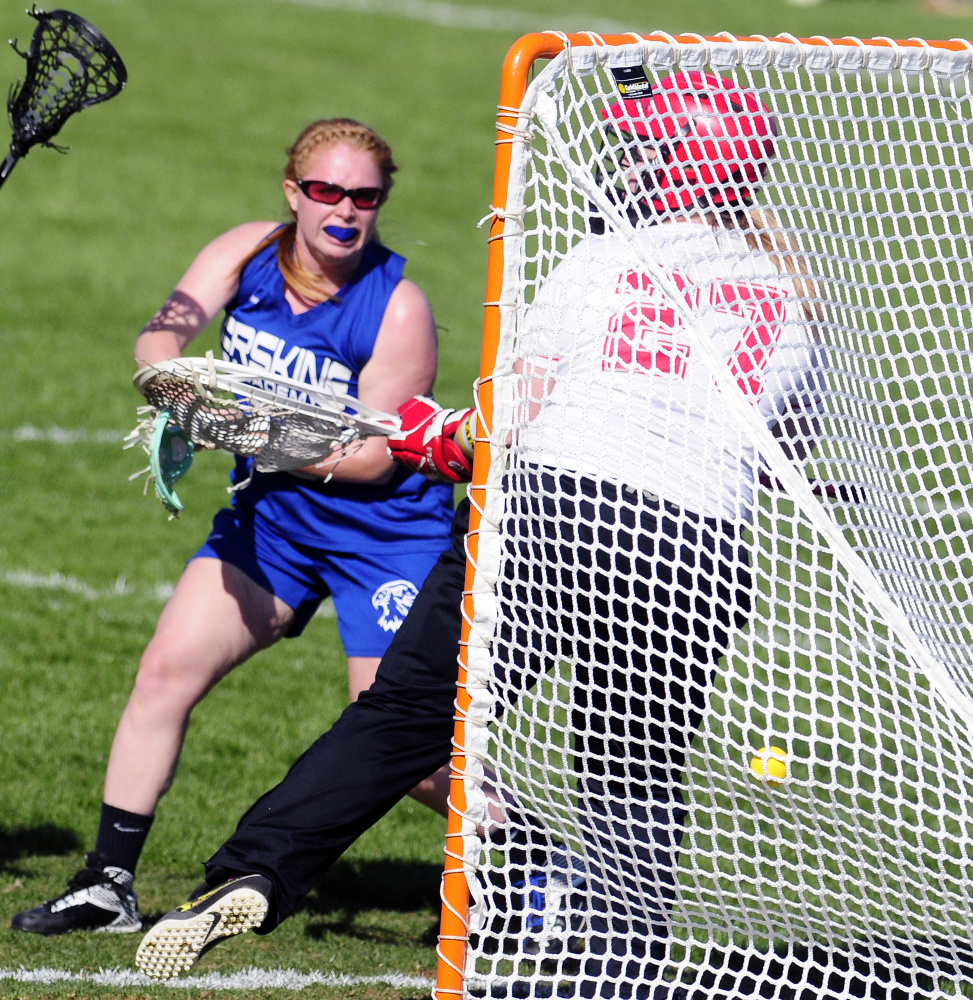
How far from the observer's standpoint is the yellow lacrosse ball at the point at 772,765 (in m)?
3.33

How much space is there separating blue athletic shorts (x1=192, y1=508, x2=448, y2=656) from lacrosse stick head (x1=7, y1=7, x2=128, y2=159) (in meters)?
1.28

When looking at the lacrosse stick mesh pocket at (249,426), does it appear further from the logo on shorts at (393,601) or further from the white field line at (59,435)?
the white field line at (59,435)

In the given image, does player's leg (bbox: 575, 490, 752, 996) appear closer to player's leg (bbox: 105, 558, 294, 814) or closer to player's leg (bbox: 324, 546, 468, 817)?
player's leg (bbox: 324, 546, 468, 817)

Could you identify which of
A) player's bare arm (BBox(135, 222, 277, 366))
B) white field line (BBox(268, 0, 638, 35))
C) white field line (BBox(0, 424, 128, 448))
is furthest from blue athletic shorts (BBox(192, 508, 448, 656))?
white field line (BBox(268, 0, 638, 35))

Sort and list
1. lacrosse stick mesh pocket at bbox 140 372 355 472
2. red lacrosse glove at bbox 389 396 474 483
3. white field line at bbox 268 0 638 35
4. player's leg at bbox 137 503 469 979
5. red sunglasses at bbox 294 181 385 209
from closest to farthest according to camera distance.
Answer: player's leg at bbox 137 503 469 979 → red lacrosse glove at bbox 389 396 474 483 → lacrosse stick mesh pocket at bbox 140 372 355 472 → red sunglasses at bbox 294 181 385 209 → white field line at bbox 268 0 638 35

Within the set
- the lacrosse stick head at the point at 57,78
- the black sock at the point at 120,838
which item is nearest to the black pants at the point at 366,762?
the black sock at the point at 120,838

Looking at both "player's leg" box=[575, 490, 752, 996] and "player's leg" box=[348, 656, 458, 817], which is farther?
"player's leg" box=[348, 656, 458, 817]

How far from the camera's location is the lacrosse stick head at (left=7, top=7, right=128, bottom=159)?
A: 4336 mm

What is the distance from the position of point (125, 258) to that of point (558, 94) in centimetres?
931

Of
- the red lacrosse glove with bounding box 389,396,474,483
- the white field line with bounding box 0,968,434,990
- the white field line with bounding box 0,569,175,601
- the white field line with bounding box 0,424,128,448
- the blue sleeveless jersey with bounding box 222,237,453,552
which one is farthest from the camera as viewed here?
the white field line with bounding box 0,424,128,448

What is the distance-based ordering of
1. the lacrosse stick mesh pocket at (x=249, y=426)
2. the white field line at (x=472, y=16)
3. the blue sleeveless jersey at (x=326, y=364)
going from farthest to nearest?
1. the white field line at (x=472, y=16)
2. the blue sleeveless jersey at (x=326, y=364)
3. the lacrosse stick mesh pocket at (x=249, y=426)

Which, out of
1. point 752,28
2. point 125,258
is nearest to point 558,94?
point 125,258

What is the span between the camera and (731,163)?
11.7 feet

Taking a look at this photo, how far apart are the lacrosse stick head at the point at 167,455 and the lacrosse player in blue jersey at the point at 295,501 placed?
19 cm
